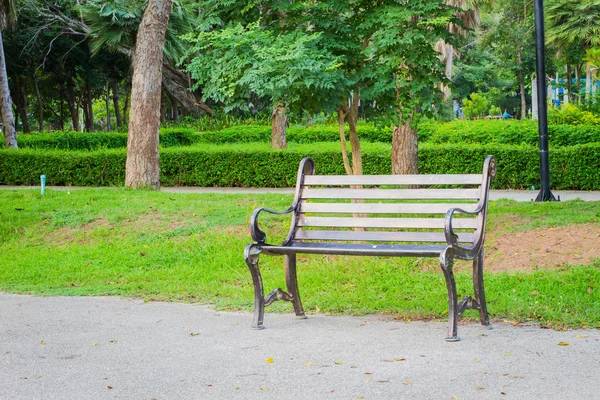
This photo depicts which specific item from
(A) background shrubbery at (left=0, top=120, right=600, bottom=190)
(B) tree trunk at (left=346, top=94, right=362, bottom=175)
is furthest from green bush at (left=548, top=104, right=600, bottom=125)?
(B) tree trunk at (left=346, top=94, right=362, bottom=175)

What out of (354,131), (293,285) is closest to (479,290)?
(293,285)

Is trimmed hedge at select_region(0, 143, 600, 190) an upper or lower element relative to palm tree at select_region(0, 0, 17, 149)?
lower

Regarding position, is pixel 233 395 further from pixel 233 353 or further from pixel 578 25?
pixel 578 25

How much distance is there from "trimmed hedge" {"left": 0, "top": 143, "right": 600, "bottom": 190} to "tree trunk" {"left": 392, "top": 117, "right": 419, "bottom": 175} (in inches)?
146

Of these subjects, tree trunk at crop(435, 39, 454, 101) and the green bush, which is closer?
tree trunk at crop(435, 39, 454, 101)

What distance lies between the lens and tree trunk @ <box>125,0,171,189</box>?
44.4 feet

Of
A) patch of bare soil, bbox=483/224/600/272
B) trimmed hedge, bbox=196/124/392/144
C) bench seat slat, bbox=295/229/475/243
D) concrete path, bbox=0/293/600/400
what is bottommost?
concrete path, bbox=0/293/600/400

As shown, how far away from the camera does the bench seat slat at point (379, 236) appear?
5.86 metres

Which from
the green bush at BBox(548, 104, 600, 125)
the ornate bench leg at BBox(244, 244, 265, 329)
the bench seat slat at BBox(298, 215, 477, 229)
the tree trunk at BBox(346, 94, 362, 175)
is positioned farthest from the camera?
the green bush at BBox(548, 104, 600, 125)

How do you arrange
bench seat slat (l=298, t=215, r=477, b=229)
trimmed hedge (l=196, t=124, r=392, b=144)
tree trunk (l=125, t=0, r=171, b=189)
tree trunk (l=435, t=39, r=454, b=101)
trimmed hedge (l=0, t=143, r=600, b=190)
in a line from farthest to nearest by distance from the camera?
1. trimmed hedge (l=196, t=124, r=392, b=144)
2. tree trunk (l=435, t=39, r=454, b=101)
3. trimmed hedge (l=0, t=143, r=600, b=190)
4. tree trunk (l=125, t=0, r=171, b=189)
5. bench seat slat (l=298, t=215, r=477, b=229)

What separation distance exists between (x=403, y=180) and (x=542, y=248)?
7.15ft

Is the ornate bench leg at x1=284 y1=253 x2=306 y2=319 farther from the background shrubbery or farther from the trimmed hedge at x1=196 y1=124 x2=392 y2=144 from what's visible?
the trimmed hedge at x1=196 y1=124 x2=392 y2=144

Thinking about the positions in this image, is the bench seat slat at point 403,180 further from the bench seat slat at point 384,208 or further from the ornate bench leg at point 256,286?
the ornate bench leg at point 256,286

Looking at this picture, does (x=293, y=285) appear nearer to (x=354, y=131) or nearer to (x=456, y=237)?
(x=456, y=237)
